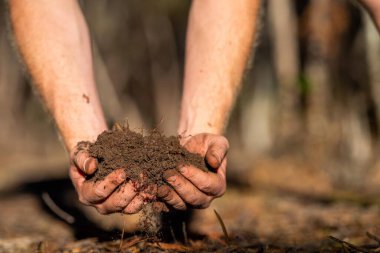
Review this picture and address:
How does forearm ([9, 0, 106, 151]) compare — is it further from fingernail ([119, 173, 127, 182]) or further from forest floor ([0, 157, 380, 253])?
forest floor ([0, 157, 380, 253])

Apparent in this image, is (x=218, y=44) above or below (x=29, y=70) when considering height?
above

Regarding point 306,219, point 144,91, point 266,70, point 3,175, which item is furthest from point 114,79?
point 306,219

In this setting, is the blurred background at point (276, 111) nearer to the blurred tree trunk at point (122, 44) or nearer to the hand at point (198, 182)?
the blurred tree trunk at point (122, 44)

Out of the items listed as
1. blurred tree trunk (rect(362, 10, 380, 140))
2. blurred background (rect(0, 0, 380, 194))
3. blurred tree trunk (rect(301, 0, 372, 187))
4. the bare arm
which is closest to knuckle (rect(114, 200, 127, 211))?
the bare arm

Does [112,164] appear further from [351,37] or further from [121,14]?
[121,14]

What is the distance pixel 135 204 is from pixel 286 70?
5284mm

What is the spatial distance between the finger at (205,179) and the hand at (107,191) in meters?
0.18

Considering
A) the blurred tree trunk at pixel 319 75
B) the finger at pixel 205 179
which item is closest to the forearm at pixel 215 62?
the finger at pixel 205 179

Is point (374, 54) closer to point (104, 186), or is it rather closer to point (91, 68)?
point (91, 68)

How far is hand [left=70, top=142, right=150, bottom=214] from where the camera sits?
180cm

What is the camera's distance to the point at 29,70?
2266 millimetres

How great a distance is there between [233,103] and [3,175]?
5.70m

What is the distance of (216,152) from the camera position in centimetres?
187

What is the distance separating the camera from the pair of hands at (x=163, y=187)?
1819mm
